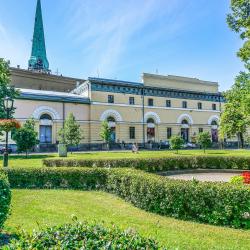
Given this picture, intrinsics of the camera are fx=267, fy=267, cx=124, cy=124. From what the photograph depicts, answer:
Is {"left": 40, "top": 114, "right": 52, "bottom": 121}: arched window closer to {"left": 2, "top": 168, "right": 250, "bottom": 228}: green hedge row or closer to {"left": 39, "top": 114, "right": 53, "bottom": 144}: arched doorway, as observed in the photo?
{"left": 39, "top": 114, "right": 53, "bottom": 144}: arched doorway

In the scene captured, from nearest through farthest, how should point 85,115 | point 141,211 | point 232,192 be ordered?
1. point 232,192
2. point 141,211
3. point 85,115

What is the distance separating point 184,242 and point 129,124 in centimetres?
4229

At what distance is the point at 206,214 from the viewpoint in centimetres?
724

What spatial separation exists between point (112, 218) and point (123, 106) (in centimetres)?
4028

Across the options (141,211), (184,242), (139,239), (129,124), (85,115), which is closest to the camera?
(139,239)

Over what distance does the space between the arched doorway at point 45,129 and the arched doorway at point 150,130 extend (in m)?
18.2

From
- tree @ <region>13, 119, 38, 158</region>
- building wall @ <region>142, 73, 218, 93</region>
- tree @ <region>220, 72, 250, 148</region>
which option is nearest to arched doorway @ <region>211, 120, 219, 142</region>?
building wall @ <region>142, 73, 218, 93</region>

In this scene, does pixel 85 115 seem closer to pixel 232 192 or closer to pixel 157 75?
pixel 157 75

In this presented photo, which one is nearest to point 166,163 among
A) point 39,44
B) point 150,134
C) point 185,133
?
point 150,134

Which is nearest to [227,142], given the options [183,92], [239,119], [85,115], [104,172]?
[183,92]

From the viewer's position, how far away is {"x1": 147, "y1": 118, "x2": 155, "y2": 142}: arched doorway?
1969 inches

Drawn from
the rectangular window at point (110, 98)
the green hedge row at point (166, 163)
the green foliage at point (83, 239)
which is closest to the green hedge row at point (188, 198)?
the green foliage at point (83, 239)

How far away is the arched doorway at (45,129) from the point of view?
40.4m

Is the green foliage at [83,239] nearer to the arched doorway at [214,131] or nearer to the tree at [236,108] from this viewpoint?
the tree at [236,108]
